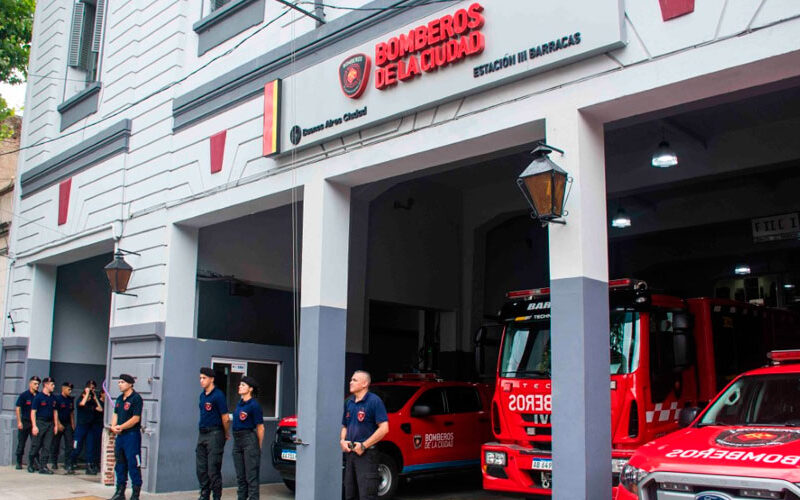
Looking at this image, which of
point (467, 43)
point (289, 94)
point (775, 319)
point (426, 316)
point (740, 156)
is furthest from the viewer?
point (426, 316)

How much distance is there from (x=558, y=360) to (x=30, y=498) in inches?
330

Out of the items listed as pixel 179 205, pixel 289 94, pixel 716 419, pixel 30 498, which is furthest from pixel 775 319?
pixel 30 498

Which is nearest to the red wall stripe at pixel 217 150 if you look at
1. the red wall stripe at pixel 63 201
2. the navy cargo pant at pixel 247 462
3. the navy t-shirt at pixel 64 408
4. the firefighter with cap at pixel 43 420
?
the navy cargo pant at pixel 247 462

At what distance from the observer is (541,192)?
7.15m

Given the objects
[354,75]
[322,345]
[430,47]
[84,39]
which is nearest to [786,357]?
[430,47]

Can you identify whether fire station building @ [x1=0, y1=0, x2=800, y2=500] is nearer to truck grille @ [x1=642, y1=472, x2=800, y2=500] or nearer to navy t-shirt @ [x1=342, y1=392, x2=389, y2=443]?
Answer: truck grille @ [x1=642, y1=472, x2=800, y2=500]

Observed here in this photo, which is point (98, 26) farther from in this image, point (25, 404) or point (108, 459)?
point (108, 459)

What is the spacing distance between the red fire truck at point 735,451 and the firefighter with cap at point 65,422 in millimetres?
12099

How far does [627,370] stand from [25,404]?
1163cm

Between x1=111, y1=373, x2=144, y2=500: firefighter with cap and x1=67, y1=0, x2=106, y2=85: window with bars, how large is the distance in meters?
8.78

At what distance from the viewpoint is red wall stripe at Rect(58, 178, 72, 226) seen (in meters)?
15.6

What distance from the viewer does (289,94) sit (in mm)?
10672

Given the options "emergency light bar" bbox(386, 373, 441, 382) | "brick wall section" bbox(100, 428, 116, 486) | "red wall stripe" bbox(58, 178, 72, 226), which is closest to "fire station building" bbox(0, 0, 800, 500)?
"red wall stripe" bbox(58, 178, 72, 226)

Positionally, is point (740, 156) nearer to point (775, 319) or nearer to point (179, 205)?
point (775, 319)
